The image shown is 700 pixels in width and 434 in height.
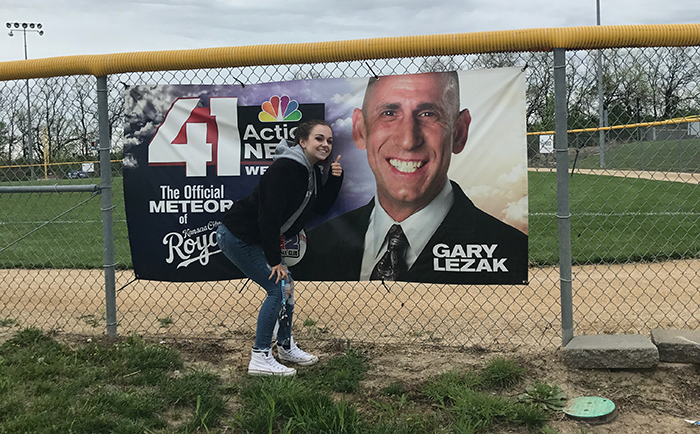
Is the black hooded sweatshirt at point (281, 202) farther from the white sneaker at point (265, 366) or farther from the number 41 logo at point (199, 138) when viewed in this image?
the white sneaker at point (265, 366)

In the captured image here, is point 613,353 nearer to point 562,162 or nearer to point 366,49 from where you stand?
point 562,162

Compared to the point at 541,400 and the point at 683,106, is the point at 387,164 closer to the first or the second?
the point at 541,400

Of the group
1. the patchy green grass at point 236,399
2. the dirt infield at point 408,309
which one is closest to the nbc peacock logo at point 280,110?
the dirt infield at point 408,309

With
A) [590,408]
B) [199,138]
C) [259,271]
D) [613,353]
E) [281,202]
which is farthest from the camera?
[199,138]

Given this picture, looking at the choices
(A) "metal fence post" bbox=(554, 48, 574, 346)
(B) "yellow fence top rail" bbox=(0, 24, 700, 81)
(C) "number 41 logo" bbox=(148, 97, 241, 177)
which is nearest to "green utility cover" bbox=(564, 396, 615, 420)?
(A) "metal fence post" bbox=(554, 48, 574, 346)

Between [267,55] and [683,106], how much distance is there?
294 cm

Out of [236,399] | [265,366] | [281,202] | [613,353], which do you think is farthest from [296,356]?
[613,353]

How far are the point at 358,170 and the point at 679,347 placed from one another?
2.37 m

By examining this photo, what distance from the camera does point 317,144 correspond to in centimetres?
395

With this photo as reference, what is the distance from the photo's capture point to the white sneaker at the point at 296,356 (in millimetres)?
4070

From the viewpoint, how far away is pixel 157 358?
405cm

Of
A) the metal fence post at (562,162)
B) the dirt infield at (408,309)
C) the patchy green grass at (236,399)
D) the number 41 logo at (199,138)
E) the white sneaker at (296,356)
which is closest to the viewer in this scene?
the patchy green grass at (236,399)

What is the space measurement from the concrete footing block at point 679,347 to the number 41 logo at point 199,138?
3.10 meters

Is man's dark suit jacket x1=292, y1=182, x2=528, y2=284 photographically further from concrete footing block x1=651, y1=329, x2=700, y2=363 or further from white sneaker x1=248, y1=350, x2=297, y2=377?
concrete footing block x1=651, y1=329, x2=700, y2=363
